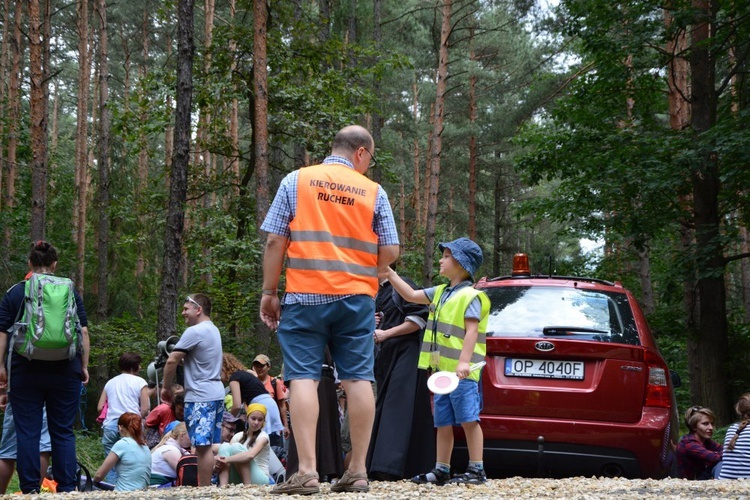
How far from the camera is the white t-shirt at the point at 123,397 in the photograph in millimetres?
10172

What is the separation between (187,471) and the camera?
28.4 ft

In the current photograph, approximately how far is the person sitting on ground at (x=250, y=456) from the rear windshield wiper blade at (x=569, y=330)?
3.32 meters

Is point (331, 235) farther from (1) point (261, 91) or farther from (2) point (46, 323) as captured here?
(1) point (261, 91)

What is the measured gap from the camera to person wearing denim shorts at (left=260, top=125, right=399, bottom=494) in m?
5.04

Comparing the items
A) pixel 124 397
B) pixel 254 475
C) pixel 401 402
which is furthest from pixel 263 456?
pixel 401 402

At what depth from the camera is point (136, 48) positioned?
134 feet

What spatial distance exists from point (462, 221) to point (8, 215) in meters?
27.4

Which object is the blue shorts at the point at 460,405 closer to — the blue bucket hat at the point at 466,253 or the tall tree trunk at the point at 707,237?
the blue bucket hat at the point at 466,253

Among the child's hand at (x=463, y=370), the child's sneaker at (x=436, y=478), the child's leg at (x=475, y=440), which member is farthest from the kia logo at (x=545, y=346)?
the child's sneaker at (x=436, y=478)

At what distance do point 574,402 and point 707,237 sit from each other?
8.15m

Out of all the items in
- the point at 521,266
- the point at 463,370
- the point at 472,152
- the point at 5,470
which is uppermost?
the point at 472,152

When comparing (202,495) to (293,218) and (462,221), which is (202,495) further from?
(462,221)

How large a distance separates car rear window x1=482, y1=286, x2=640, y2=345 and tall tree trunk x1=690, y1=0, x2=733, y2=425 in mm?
7032

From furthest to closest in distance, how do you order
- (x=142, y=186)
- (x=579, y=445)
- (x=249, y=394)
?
1. (x=142, y=186)
2. (x=249, y=394)
3. (x=579, y=445)
